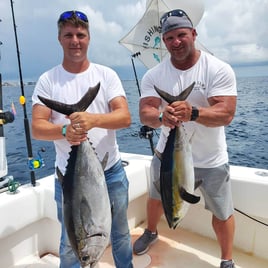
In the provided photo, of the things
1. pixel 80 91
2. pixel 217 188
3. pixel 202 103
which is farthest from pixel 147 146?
pixel 80 91

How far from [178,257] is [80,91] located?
186 cm

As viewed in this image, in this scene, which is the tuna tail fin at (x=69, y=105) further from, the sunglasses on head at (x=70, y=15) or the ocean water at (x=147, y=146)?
the ocean water at (x=147, y=146)

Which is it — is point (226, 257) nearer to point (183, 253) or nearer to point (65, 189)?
point (183, 253)

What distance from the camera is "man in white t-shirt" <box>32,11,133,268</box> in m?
1.74

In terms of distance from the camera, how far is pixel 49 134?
5.50 ft

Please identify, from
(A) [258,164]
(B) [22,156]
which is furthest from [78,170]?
(B) [22,156]

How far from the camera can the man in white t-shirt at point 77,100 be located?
174 cm

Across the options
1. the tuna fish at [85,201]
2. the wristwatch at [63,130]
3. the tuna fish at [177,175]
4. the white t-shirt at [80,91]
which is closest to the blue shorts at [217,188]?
the tuna fish at [177,175]

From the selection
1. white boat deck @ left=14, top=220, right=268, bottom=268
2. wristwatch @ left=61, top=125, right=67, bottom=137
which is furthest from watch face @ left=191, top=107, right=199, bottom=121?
white boat deck @ left=14, top=220, right=268, bottom=268

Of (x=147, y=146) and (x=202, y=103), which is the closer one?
(x=202, y=103)

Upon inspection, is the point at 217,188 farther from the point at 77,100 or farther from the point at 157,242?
the point at 77,100

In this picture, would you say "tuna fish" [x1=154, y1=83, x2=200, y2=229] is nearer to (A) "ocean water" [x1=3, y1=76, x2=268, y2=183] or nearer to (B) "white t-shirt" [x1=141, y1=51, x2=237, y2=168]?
(B) "white t-shirt" [x1=141, y1=51, x2=237, y2=168]

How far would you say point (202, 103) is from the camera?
2197 millimetres

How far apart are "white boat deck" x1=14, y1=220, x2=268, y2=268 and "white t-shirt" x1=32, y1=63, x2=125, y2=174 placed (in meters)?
1.27
